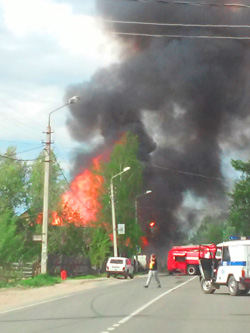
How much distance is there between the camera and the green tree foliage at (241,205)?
222ft

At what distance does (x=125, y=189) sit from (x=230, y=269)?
4017 centimetres

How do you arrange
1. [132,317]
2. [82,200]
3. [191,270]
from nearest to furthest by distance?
[132,317]
[191,270]
[82,200]

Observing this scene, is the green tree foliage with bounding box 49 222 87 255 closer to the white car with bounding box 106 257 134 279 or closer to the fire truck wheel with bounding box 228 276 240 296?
the white car with bounding box 106 257 134 279

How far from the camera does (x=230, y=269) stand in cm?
2158

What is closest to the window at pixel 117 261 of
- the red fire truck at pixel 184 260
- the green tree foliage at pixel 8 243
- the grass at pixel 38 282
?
the grass at pixel 38 282

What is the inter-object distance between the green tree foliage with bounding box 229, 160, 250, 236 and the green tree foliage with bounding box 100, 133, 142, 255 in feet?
40.6

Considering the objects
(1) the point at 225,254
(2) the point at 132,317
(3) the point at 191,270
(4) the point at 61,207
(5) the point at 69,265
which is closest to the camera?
(2) the point at 132,317

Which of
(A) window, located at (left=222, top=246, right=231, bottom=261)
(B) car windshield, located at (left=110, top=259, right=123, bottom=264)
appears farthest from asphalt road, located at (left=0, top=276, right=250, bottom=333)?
(B) car windshield, located at (left=110, top=259, right=123, bottom=264)

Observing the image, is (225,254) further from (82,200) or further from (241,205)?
(241,205)

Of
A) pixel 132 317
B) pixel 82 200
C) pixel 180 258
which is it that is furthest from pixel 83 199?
pixel 132 317

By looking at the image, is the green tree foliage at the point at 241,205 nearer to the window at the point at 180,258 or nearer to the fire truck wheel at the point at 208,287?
the window at the point at 180,258

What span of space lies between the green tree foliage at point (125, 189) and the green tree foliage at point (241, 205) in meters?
12.4

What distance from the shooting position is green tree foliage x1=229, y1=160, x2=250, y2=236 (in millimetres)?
67688

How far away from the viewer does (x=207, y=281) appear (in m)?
23.0
